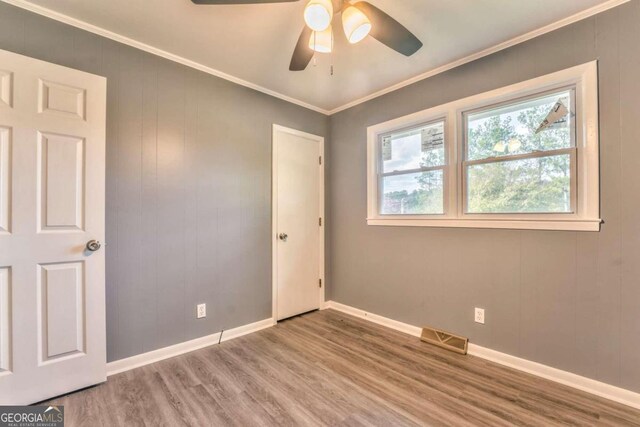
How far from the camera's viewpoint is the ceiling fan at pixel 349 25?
4.48ft

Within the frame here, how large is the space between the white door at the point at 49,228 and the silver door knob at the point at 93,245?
22 mm

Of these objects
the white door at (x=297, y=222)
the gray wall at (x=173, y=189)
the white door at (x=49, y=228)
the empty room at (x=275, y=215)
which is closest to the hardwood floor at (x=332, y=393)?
the empty room at (x=275, y=215)

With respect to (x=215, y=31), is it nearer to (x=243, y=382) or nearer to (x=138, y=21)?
(x=138, y=21)

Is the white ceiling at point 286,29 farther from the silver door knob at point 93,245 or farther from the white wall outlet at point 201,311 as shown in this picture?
the white wall outlet at point 201,311

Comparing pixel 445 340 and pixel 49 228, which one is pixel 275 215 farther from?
pixel 445 340

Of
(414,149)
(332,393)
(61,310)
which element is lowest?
(332,393)

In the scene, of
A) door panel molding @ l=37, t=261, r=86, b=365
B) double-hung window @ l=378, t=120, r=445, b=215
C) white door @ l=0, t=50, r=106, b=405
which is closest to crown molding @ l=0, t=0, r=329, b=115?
white door @ l=0, t=50, r=106, b=405

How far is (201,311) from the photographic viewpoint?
97.0 inches

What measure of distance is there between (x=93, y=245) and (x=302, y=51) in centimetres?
188

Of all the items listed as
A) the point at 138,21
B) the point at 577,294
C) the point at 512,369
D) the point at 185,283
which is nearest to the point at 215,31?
the point at 138,21

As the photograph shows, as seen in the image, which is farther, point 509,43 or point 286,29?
point 509,43

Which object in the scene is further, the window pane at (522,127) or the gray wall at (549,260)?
the window pane at (522,127)

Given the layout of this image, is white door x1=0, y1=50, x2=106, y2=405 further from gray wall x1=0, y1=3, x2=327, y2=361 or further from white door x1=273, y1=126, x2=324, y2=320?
white door x1=273, y1=126, x2=324, y2=320

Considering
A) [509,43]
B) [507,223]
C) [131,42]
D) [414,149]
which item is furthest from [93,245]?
[509,43]
